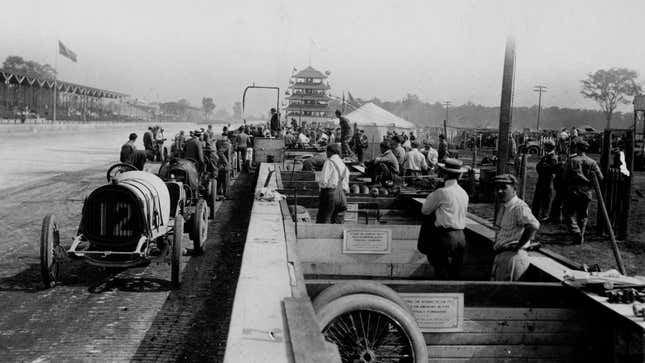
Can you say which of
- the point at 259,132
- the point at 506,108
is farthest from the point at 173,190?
the point at 259,132

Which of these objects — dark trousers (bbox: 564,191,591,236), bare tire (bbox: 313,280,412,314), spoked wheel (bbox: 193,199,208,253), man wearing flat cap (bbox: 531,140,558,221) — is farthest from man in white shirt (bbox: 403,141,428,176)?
bare tire (bbox: 313,280,412,314)

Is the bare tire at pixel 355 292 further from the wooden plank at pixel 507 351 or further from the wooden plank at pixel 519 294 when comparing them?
the wooden plank at pixel 507 351

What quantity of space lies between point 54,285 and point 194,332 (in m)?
2.62

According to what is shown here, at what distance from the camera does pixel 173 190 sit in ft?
33.9

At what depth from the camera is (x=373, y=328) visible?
4.92 metres

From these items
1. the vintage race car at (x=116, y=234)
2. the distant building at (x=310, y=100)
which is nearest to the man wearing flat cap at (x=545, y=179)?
the vintage race car at (x=116, y=234)

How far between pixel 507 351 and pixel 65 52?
59.0 m

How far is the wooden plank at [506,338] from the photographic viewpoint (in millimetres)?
5645

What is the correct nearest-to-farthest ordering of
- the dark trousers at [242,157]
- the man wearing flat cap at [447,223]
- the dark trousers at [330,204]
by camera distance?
the man wearing flat cap at [447,223] → the dark trousers at [330,204] → the dark trousers at [242,157]

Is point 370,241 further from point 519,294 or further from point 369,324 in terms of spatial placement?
point 369,324

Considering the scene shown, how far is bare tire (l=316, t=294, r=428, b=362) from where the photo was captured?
483cm

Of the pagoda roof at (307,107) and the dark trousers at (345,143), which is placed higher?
the pagoda roof at (307,107)

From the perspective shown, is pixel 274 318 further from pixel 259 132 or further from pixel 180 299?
pixel 259 132

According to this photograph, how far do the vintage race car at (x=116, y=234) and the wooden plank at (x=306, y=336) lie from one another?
11.4 ft
